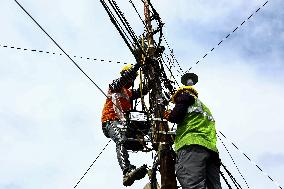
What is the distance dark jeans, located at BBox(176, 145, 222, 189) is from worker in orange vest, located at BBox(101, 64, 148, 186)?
194 cm

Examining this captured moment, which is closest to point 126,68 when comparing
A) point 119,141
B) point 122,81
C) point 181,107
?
point 122,81

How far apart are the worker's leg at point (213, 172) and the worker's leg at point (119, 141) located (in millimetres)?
2132

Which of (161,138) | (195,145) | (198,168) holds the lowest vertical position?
(198,168)

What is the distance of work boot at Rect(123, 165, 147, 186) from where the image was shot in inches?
271

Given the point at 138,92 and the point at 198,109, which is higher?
the point at 138,92

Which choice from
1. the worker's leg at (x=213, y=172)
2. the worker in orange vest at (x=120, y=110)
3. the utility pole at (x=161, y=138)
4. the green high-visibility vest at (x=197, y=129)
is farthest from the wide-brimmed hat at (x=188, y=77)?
the worker's leg at (x=213, y=172)

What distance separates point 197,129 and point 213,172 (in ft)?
1.80

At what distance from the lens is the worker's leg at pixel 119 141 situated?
7336 millimetres

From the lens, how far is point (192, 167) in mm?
5043

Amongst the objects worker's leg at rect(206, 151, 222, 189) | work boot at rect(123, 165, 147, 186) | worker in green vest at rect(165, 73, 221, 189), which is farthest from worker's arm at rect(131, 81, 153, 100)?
worker's leg at rect(206, 151, 222, 189)

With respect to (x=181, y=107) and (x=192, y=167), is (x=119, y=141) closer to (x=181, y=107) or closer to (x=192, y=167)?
(x=181, y=107)

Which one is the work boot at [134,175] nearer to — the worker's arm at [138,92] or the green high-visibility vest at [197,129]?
the green high-visibility vest at [197,129]

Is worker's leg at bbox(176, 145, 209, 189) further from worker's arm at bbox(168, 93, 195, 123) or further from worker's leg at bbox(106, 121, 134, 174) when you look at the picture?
worker's leg at bbox(106, 121, 134, 174)

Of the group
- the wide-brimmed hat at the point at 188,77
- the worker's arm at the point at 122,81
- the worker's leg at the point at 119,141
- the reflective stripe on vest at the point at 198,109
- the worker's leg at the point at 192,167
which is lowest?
the worker's leg at the point at 192,167
